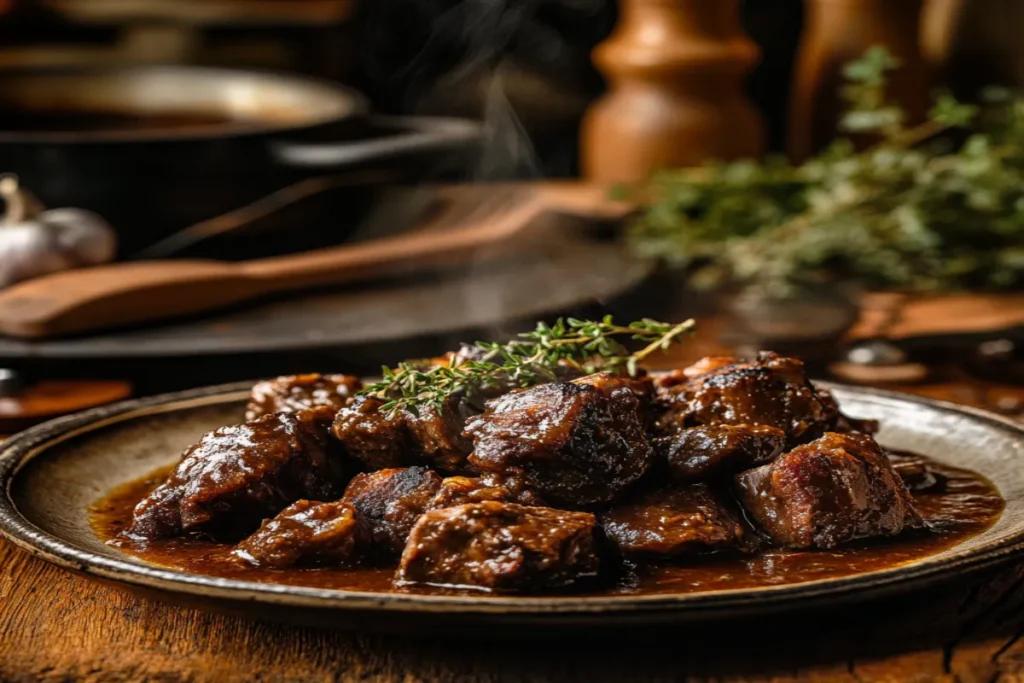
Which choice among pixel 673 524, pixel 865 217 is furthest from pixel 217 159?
pixel 673 524

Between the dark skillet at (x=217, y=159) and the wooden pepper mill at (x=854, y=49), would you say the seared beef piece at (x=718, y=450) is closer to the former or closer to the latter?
the dark skillet at (x=217, y=159)

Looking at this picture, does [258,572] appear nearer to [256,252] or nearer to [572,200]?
[256,252]

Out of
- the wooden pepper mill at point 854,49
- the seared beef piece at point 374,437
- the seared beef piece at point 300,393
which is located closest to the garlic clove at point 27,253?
the seared beef piece at point 300,393

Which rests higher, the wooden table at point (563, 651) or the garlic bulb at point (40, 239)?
the garlic bulb at point (40, 239)

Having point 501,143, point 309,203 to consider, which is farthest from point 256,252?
point 501,143

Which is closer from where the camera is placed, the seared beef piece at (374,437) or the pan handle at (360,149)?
the seared beef piece at (374,437)

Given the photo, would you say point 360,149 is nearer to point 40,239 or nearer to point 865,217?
point 40,239

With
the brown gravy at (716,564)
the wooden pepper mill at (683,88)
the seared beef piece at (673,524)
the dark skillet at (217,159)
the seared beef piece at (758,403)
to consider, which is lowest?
the brown gravy at (716,564)
